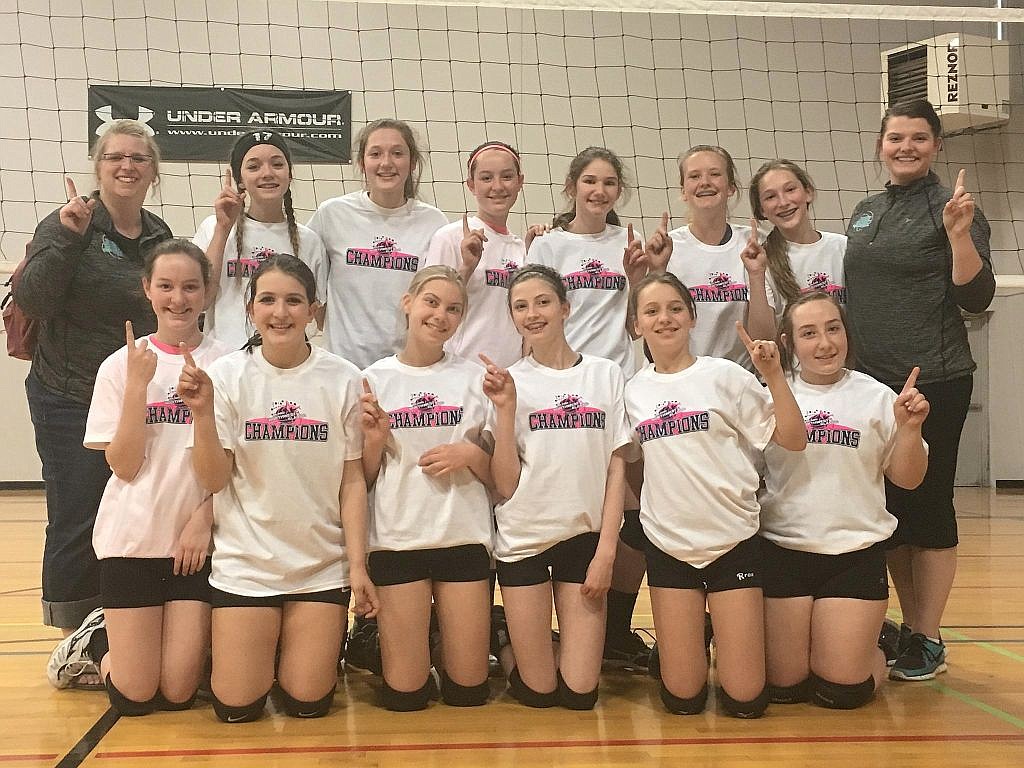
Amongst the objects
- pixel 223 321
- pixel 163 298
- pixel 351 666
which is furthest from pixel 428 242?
pixel 351 666

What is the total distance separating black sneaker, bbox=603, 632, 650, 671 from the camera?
3.74 meters

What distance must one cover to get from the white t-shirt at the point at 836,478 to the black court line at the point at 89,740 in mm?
2130

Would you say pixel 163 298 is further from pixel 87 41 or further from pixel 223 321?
pixel 87 41

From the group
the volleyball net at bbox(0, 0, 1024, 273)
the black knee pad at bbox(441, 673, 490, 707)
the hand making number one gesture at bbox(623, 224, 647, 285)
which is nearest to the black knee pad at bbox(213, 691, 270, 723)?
the black knee pad at bbox(441, 673, 490, 707)

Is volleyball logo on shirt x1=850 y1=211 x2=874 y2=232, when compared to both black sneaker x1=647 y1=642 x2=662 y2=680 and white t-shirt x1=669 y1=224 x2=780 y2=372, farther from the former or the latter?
black sneaker x1=647 y1=642 x2=662 y2=680

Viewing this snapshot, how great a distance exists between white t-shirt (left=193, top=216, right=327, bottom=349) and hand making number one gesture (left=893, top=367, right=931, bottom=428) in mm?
A: 2020

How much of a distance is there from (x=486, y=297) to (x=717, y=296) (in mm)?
866

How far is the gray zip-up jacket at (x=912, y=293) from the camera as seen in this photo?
144 inches

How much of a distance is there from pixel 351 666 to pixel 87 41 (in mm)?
6903

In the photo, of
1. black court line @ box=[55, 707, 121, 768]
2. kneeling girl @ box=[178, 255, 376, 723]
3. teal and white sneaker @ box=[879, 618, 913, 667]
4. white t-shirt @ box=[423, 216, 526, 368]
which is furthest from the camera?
white t-shirt @ box=[423, 216, 526, 368]

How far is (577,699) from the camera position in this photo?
10.6 feet

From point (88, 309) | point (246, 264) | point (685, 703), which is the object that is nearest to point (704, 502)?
point (685, 703)

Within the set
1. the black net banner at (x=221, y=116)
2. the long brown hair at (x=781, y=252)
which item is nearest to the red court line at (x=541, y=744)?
the long brown hair at (x=781, y=252)

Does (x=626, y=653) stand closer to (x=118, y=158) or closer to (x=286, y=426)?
(x=286, y=426)
